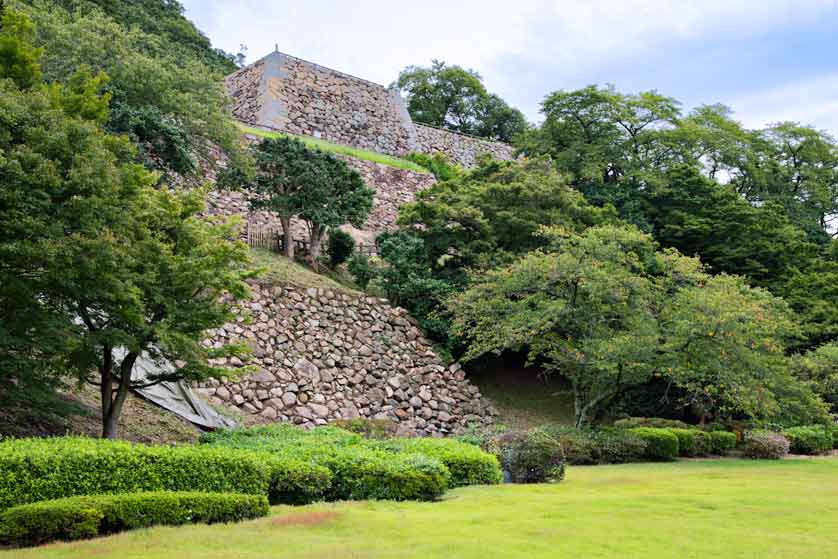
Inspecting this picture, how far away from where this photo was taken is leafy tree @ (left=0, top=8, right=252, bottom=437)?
9.09m

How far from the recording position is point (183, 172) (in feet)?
67.6

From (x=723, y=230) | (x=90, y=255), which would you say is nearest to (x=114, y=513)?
(x=90, y=255)

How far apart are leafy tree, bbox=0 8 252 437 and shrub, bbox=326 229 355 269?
1186 centimetres

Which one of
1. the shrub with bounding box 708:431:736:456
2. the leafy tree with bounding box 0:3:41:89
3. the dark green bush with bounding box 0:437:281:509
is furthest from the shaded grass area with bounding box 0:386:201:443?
the shrub with bounding box 708:431:736:456

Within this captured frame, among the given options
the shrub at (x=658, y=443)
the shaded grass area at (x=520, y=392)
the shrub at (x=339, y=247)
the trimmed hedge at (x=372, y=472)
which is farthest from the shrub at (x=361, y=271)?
the trimmed hedge at (x=372, y=472)

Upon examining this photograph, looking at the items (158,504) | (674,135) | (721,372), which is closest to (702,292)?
(721,372)

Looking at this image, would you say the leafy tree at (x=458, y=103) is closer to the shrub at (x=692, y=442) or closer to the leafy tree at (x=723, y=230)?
the leafy tree at (x=723, y=230)

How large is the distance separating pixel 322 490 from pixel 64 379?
23.4 ft

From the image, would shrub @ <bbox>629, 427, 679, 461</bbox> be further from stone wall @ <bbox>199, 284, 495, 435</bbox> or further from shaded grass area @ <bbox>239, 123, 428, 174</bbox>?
shaded grass area @ <bbox>239, 123, 428, 174</bbox>

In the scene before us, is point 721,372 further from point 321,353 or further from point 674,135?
point 674,135

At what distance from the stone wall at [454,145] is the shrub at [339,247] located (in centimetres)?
1622

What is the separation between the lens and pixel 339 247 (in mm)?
24016

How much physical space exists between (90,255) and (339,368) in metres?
10.5

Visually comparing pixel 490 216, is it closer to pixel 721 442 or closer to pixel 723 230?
pixel 721 442
